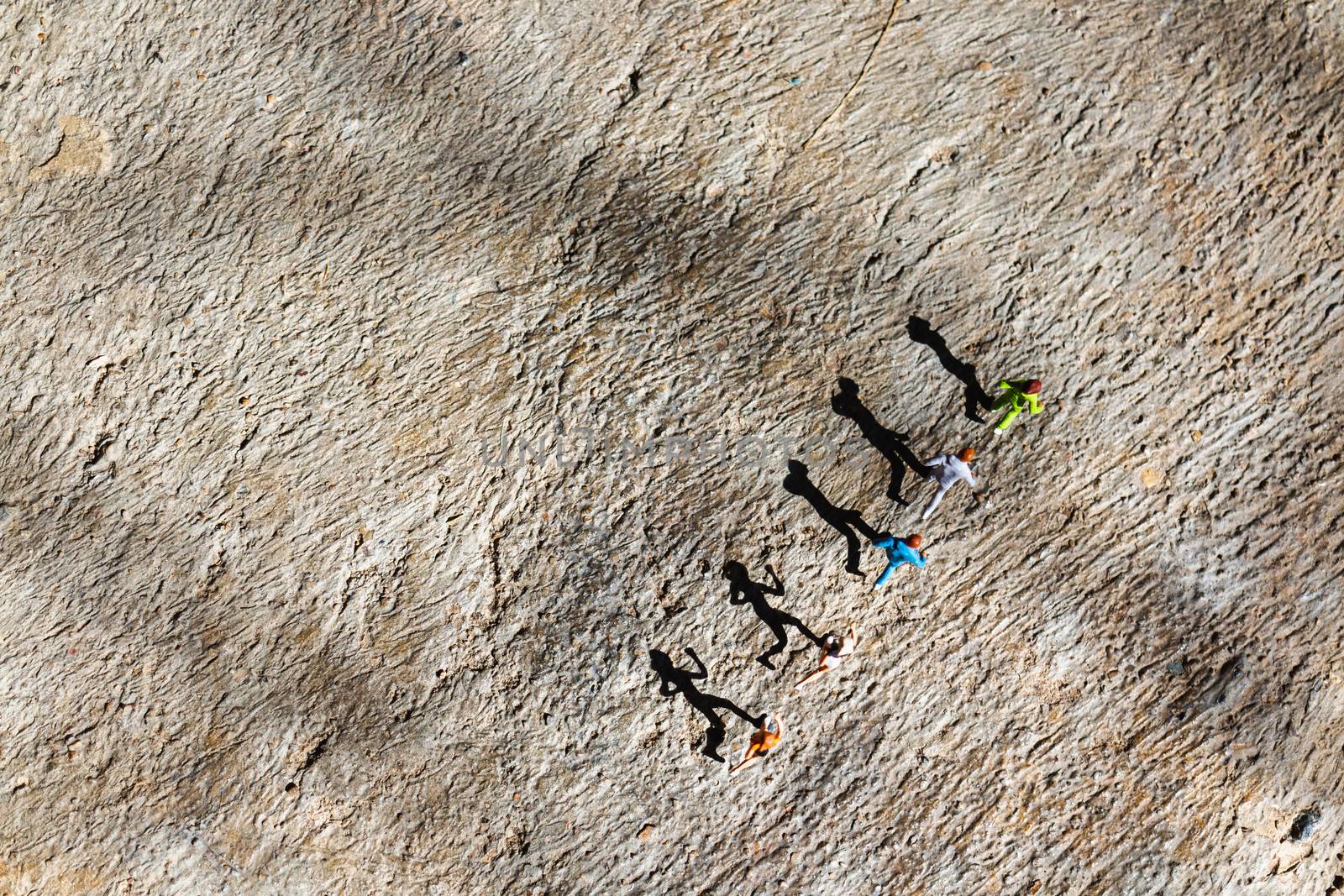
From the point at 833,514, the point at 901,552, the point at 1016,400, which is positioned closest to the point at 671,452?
the point at 833,514

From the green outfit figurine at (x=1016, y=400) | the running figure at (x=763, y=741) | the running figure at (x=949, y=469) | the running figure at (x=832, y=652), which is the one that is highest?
the green outfit figurine at (x=1016, y=400)

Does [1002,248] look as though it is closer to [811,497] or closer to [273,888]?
[811,497]

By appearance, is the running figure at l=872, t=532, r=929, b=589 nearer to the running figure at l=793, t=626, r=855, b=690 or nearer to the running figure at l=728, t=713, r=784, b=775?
the running figure at l=793, t=626, r=855, b=690

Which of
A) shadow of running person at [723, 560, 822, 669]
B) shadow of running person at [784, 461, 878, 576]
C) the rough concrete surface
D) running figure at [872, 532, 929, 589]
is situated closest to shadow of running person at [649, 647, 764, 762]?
the rough concrete surface

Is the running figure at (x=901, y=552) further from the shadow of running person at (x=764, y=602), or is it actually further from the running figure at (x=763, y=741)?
the running figure at (x=763, y=741)

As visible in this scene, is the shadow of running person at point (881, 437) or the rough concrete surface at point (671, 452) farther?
the shadow of running person at point (881, 437)

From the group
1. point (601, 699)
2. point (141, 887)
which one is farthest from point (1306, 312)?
point (141, 887)

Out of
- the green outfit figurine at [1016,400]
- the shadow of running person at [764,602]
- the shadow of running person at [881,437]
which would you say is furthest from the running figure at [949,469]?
the shadow of running person at [764,602]
